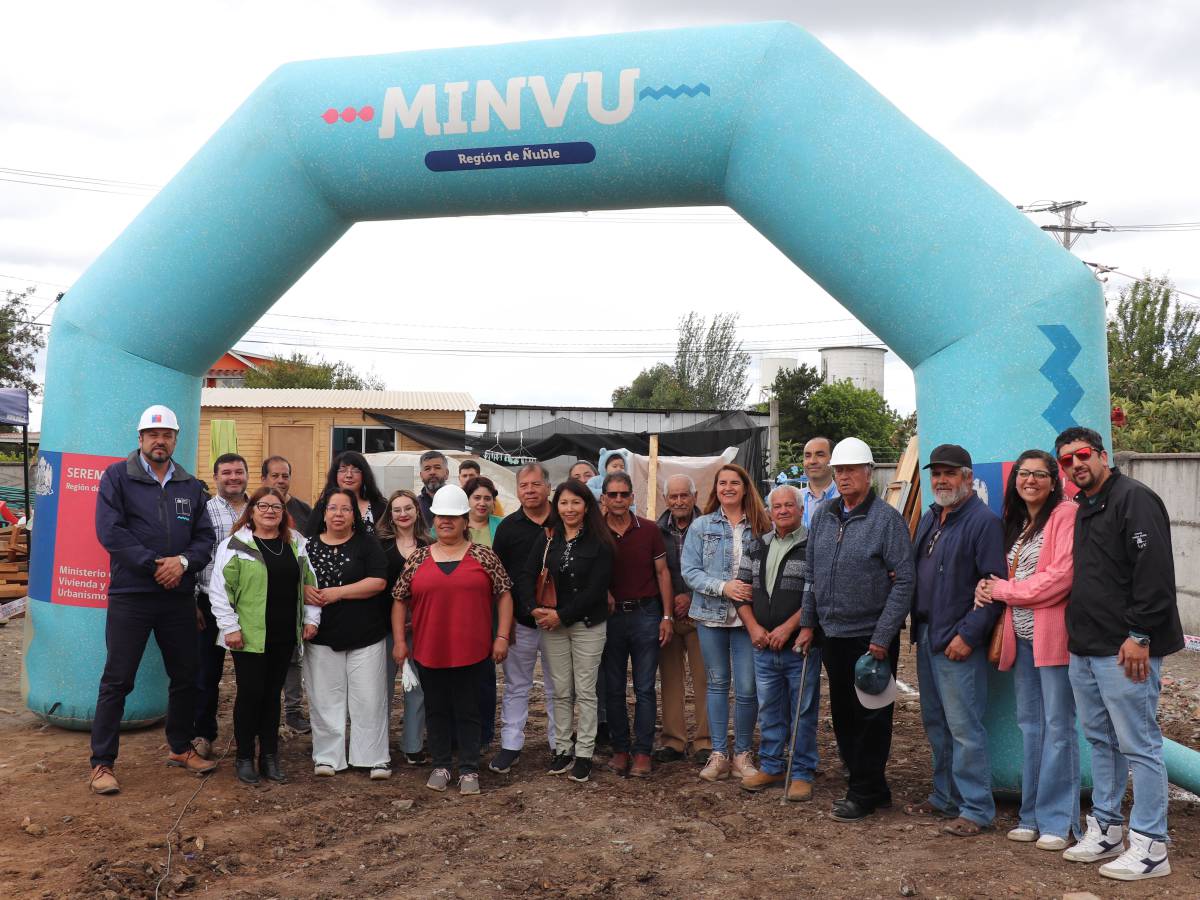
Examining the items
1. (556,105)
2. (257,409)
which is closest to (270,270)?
(556,105)

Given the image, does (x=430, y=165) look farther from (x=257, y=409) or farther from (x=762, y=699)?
(x=257, y=409)

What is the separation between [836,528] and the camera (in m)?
5.11

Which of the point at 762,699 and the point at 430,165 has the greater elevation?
the point at 430,165

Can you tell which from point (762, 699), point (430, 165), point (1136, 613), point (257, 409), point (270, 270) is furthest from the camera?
point (257, 409)

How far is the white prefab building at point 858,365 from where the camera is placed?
42438 mm

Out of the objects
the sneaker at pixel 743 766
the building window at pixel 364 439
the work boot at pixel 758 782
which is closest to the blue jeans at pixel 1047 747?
the work boot at pixel 758 782

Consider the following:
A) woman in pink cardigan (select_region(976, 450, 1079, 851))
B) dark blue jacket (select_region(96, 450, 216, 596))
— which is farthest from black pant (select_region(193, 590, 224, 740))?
woman in pink cardigan (select_region(976, 450, 1079, 851))

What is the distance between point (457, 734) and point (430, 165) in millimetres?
3131

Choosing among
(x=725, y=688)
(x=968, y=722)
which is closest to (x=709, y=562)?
(x=725, y=688)

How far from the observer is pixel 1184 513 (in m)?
9.05

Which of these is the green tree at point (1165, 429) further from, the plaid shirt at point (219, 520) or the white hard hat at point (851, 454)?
the plaid shirt at point (219, 520)

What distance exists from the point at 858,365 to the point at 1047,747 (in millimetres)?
39246

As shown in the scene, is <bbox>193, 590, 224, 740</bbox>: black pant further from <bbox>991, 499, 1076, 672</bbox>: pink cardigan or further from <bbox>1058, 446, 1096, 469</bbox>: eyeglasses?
<bbox>1058, 446, 1096, 469</bbox>: eyeglasses

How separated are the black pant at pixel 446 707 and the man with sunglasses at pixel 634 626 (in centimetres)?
78
